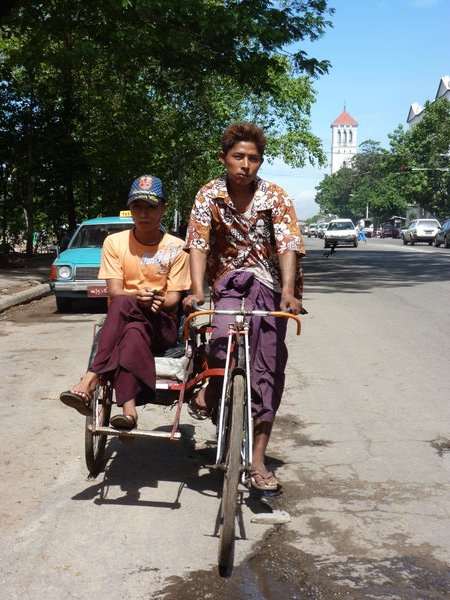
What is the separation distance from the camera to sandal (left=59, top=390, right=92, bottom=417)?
182 inches

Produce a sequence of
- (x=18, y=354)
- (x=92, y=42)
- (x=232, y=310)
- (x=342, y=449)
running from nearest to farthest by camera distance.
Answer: (x=232, y=310)
(x=342, y=449)
(x=18, y=354)
(x=92, y=42)

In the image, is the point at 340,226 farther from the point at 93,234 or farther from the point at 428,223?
the point at 93,234

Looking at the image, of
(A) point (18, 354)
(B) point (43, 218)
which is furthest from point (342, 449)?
(B) point (43, 218)

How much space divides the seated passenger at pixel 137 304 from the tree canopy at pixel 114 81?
1145 centimetres

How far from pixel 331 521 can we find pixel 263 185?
1.78m

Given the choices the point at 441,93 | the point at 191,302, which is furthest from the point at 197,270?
the point at 441,93

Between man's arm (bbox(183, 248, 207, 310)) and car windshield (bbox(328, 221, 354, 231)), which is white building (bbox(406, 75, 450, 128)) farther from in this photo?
man's arm (bbox(183, 248, 207, 310))

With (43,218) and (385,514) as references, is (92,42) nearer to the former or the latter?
(43,218)

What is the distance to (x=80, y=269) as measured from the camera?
47.0 feet

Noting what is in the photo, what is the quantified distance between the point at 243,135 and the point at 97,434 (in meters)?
1.76

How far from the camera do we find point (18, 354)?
970 cm

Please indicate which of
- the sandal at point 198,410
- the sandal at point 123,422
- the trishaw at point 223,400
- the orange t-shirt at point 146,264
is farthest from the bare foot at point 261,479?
the orange t-shirt at point 146,264

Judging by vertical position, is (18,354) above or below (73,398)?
below

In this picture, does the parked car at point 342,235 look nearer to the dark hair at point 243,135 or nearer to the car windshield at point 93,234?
the car windshield at point 93,234
